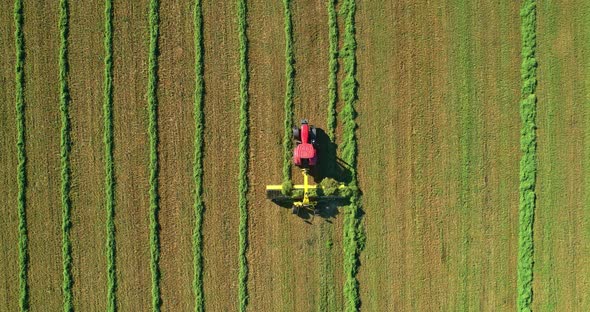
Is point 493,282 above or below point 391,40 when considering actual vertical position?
below

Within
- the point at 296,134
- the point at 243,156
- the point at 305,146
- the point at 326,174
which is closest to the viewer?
the point at 305,146

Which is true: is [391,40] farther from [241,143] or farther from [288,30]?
[241,143]

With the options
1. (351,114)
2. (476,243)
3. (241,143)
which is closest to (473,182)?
(476,243)

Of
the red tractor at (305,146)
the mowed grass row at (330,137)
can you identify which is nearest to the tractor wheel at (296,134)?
the red tractor at (305,146)

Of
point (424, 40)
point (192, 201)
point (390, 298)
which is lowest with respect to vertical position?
point (390, 298)

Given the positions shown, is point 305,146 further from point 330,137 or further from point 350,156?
point 350,156

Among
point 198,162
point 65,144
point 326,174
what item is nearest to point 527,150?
point 326,174
